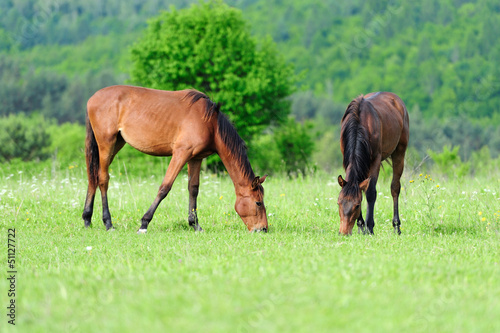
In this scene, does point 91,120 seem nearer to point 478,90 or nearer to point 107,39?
point 478,90

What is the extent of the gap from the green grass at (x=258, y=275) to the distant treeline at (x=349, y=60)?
8163cm

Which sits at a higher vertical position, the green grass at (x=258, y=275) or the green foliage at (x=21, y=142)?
the green grass at (x=258, y=275)

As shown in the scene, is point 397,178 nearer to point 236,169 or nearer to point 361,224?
point 361,224

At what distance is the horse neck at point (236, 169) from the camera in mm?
9430

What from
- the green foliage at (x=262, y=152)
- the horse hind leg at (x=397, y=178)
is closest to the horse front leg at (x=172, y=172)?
the horse hind leg at (x=397, y=178)

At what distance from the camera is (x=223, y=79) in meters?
30.1

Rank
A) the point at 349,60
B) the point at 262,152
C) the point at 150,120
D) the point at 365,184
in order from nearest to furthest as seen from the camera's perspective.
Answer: the point at 365,184 < the point at 150,120 < the point at 262,152 < the point at 349,60

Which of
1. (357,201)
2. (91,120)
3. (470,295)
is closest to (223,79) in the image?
(91,120)

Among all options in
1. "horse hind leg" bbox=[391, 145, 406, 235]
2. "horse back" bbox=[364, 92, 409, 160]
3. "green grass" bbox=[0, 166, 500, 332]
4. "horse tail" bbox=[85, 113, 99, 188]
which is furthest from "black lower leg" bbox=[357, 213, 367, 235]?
"horse tail" bbox=[85, 113, 99, 188]

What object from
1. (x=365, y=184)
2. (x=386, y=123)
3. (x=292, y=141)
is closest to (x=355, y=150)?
(x=365, y=184)

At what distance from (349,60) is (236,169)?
518 ft

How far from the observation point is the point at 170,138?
31.3 ft

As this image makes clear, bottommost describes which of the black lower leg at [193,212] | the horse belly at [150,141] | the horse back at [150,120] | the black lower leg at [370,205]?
the black lower leg at [193,212]

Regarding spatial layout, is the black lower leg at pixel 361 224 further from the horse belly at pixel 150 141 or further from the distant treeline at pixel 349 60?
the distant treeline at pixel 349 60
